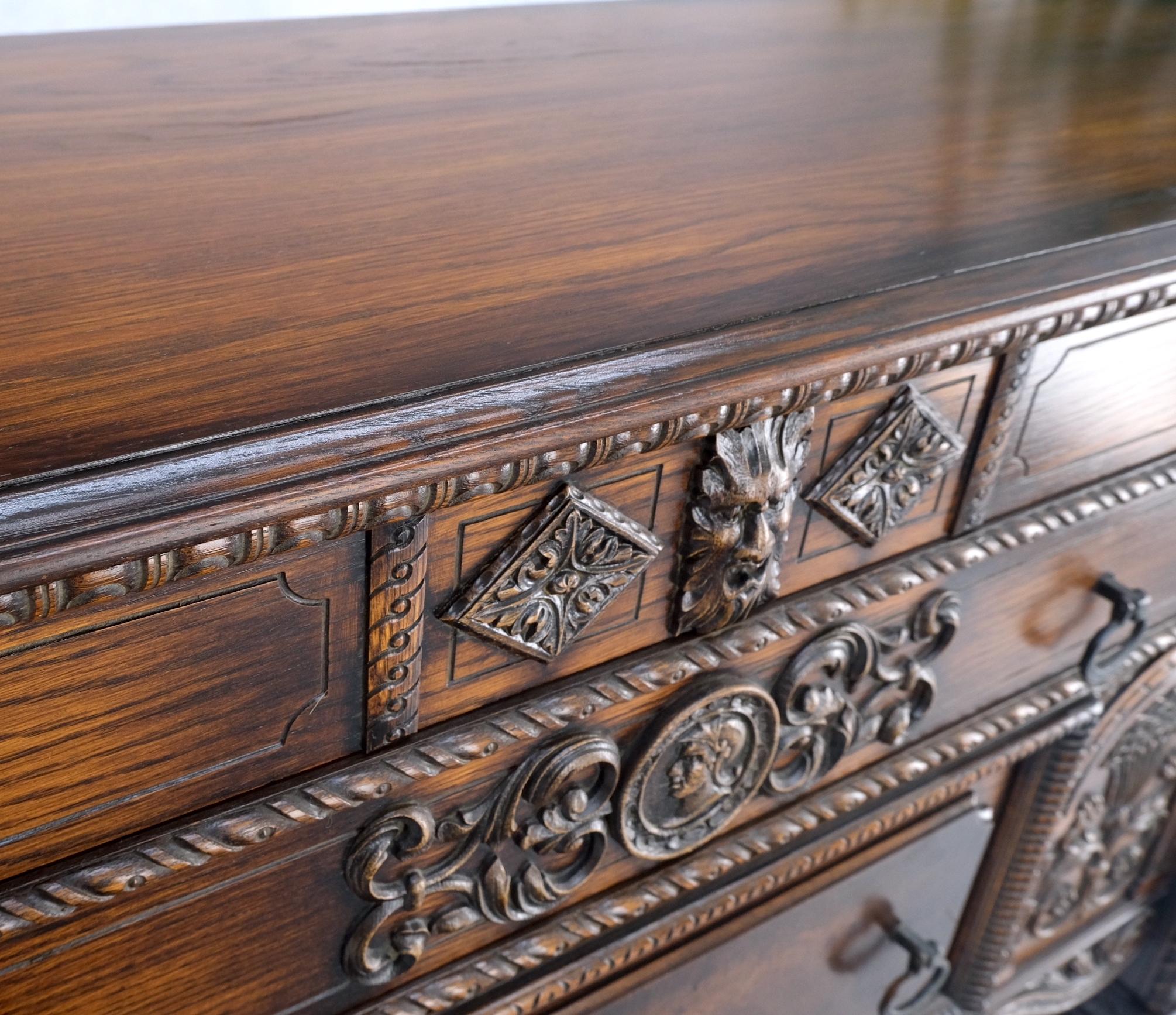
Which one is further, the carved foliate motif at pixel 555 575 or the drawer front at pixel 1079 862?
the drawer front at pixel 1079 862

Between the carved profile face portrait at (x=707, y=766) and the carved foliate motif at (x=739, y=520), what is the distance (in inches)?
2.4

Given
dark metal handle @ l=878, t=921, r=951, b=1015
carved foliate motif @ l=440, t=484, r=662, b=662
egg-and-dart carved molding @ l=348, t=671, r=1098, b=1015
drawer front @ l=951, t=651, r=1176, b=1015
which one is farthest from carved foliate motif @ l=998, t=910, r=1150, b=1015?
carved foliate motif @ l=440, t=484, r=662, b=662

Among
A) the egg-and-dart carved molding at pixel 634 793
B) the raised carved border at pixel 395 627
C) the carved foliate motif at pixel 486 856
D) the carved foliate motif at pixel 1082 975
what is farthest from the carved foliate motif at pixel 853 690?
the carved foliate motif at pixel 1082 975

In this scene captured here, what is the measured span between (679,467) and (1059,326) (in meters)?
0.19

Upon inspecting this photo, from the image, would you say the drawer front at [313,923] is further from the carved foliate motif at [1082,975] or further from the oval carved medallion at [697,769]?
the carved foliate motif at [1082,975]

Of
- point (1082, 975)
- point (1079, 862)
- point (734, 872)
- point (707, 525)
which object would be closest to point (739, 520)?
point (707, 525)

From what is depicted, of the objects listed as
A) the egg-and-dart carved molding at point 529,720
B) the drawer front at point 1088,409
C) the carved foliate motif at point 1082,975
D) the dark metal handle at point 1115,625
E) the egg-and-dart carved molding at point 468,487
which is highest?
the egg-and-dart carved molding at point 468,487

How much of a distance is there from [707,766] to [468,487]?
0.80 feet

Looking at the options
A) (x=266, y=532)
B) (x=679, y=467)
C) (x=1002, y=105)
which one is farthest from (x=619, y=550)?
(x=1002, y=105)

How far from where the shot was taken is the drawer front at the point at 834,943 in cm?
63

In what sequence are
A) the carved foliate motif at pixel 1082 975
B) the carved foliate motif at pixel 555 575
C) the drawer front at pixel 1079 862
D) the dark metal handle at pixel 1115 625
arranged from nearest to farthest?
the carved foliate motif at pixel 555 575
the dark metal handle at pixel 1115 625
the drawer front at pixel 1079 862
the carved foliate motif at pixel 1082 975

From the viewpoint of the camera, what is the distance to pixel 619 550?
18.1 inches

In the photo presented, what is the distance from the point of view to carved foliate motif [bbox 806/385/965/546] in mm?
531

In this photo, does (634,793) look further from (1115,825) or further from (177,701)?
(1115,825)
